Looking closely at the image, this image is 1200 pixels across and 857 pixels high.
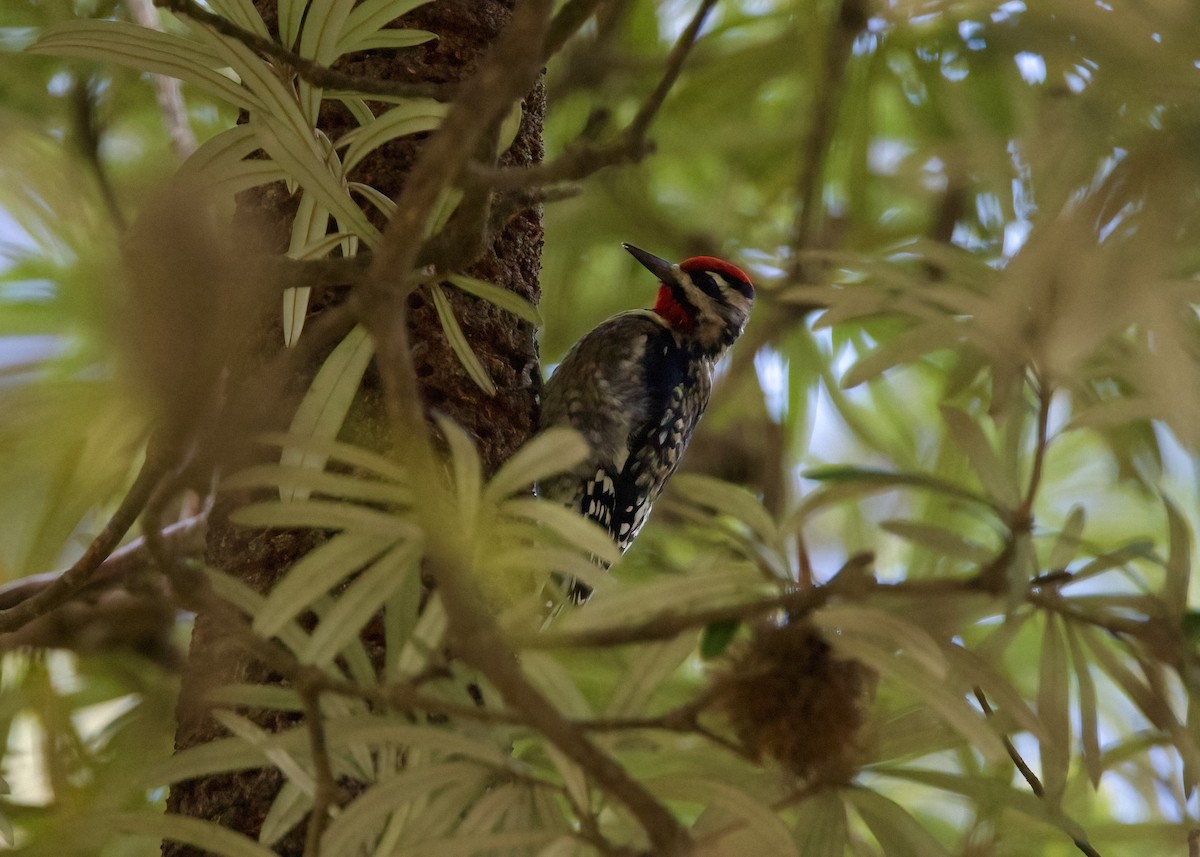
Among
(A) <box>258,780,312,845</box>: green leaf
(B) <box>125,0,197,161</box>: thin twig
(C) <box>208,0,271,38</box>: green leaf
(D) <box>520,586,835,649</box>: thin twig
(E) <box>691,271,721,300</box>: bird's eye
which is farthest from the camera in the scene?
(E) <box>691,271,721,300</box>: bird's eye

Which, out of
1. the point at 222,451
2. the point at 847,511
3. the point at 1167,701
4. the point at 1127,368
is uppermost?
the point at 222,451

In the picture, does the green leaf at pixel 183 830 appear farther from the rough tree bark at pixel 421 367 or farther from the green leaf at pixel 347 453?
the green leaf at pixel 347 453

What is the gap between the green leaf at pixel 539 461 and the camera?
0.90 meters

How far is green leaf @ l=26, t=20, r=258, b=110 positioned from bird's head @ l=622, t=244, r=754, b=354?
59.4 inches

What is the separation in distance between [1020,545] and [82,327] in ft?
2.21

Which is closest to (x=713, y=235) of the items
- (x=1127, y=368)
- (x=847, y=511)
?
(x=847, y=511)

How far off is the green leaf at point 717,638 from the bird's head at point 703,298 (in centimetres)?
175

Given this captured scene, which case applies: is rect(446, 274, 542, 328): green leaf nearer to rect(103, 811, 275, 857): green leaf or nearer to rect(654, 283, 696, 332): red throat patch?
rect(103, 811, 275, 857): green leaf

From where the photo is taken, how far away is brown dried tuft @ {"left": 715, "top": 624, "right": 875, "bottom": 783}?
0.93 metres

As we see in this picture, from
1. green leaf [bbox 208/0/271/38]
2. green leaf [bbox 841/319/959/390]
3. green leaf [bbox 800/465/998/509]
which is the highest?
green leaf [bbox 208/0/271/38]

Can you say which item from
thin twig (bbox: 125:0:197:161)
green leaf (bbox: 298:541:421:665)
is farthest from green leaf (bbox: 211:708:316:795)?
thin twig (bbox: 125:0:197:161)

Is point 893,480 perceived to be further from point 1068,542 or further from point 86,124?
point 86,124

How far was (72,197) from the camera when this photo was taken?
1394 millimetres

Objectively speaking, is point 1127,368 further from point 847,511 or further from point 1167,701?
point 847,511
